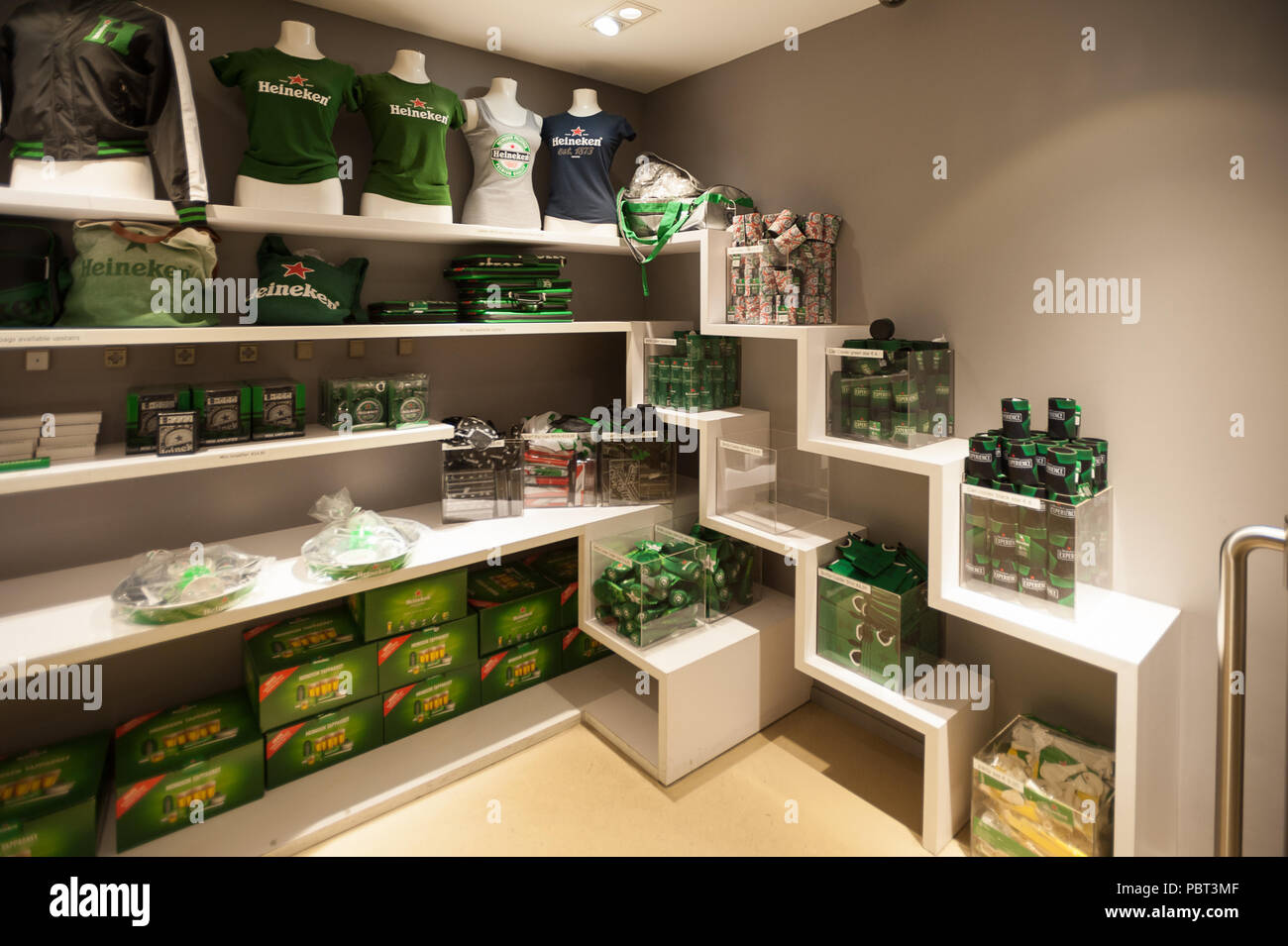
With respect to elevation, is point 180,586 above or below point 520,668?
above

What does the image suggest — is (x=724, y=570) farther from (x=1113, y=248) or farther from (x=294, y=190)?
(x=294, y=190)

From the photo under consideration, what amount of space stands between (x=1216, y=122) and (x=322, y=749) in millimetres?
3102

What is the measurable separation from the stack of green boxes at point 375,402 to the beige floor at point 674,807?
4.14 feet

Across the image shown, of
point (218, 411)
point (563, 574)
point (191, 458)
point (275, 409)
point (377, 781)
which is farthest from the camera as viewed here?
point (563, 574)

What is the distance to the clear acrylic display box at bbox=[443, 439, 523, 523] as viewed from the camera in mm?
2693

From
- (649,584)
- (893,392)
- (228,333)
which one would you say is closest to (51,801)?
(228,333)

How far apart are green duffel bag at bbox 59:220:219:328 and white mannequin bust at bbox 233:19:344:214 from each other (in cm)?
22

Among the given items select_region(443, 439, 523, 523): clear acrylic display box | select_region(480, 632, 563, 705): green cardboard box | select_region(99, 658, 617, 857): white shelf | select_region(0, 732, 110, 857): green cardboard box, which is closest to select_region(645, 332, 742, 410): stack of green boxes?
select_region(443, 439, 523, 523): clear acrylic display box

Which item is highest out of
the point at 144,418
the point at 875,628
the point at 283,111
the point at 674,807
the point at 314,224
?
the point at 283,111

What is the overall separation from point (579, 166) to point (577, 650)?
2.02 m

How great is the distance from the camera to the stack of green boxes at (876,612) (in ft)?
7.23

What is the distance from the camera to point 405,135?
241 centimetres

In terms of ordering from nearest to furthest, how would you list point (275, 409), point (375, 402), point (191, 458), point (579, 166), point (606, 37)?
point (191, 458) < point (275, 409) < point (375, 402) < point (606, 37) < point (579, 166)

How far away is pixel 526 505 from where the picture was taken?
9.51ft
